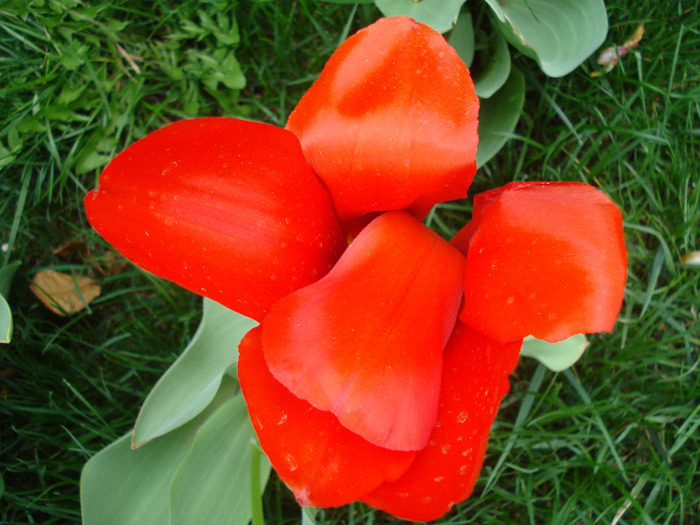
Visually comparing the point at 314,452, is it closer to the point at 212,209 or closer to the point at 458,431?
the point at 458,431

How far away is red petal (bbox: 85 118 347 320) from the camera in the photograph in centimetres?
65

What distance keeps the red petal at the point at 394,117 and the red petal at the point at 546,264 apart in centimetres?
9

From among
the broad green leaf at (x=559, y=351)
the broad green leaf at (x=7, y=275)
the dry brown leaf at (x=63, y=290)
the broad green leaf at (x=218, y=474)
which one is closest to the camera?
the broad green leaf at (x=218, y=474)

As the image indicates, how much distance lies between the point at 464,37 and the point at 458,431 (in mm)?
849

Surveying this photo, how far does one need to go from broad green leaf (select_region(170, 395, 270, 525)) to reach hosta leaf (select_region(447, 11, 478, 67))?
0.81m

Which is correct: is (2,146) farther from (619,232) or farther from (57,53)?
(619,232)

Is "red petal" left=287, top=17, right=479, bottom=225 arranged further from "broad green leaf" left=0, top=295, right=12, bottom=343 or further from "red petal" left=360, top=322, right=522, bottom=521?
"broad green leaf" left=0, top=295, right=12, bottom=343

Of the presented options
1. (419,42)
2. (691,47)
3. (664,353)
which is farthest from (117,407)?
(691,47)

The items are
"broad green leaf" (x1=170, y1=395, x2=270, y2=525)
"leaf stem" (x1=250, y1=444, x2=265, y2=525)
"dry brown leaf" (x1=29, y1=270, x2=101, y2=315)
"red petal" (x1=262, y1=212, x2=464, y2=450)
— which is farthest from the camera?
"dry brown leaf" (x1=29, y1=270, x2=101, y2=315)

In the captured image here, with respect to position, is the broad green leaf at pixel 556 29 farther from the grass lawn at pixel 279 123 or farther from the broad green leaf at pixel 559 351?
the broad green leaf at pixel 559 351

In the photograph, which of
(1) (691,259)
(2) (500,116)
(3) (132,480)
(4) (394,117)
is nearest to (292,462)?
(4) (394,117)

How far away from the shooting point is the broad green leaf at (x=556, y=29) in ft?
3.39

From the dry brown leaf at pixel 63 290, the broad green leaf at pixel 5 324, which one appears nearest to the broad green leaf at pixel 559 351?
the broad green leaf at pixel 5 324

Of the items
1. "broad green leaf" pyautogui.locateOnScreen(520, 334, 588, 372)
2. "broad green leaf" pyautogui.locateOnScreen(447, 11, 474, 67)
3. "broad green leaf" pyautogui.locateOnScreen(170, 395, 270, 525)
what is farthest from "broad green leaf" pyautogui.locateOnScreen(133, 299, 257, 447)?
"broad green leaf" pyautogui.locateOnScreen(447, 11, 474, 67)
